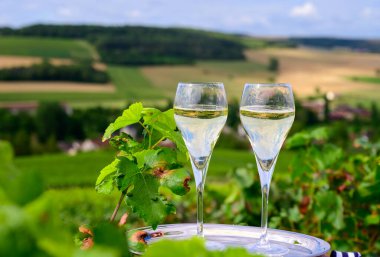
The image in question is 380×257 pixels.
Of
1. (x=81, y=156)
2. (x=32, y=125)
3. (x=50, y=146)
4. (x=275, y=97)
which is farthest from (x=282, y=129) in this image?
(x=32, y=125)

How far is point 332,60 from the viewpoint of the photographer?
113ft

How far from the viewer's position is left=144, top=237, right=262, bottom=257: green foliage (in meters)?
0.45

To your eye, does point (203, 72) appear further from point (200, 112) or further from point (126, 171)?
point (126, 171)

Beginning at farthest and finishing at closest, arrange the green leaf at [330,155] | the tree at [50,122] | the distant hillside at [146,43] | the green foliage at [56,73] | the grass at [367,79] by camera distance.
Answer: the distant hillside at [146,43]
the green foliage at [56,73]
the grass at [367,79]
the tree at [50,122]
the green leaf at [330,155]

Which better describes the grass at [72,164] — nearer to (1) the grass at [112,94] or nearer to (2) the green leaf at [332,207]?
(1) the grass at [112,94]

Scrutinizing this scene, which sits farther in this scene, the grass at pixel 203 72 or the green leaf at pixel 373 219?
the grass at pixel 203 72

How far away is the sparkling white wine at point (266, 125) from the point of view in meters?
1.62

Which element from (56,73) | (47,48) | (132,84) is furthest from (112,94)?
(47,48)

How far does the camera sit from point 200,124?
1582 mm

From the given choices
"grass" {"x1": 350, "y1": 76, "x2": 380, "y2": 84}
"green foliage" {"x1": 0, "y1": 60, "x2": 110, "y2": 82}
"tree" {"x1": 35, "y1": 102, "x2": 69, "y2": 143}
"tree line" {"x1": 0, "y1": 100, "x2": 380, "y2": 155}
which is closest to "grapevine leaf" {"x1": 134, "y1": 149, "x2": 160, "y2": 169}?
"tree line" {"x1": 0, "y1": 100, "x2": 380, "y2": 155}

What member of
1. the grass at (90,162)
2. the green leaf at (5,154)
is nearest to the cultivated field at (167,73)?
the grass at (90,162)

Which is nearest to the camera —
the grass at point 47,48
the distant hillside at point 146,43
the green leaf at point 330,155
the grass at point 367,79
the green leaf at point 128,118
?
the green leaf at point 128,118

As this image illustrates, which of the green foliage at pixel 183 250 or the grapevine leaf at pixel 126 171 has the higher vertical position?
the green foliage at pixel 183 250

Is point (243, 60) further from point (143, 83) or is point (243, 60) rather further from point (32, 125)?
point (32, 125)
